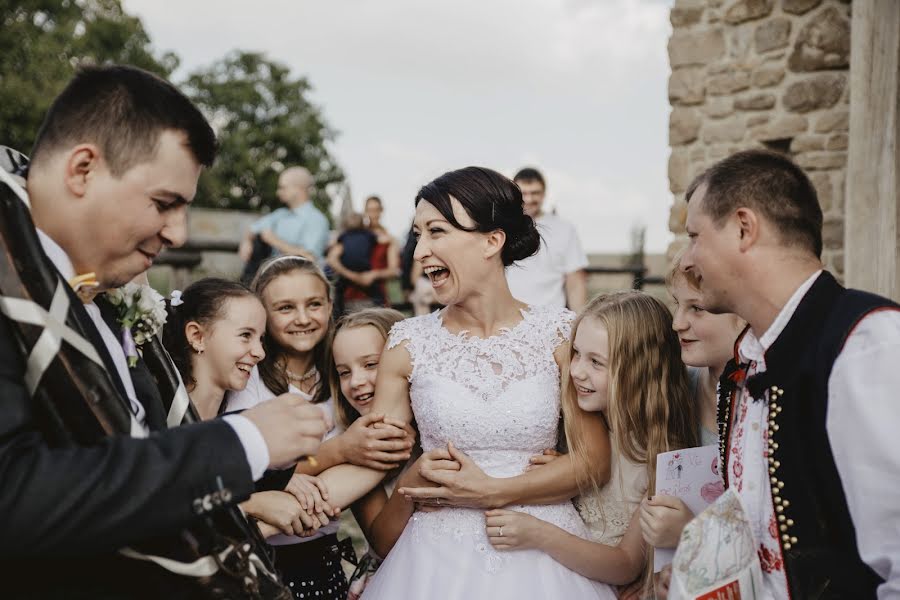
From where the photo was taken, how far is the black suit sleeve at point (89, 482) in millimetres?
1299

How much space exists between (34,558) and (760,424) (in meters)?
1.66

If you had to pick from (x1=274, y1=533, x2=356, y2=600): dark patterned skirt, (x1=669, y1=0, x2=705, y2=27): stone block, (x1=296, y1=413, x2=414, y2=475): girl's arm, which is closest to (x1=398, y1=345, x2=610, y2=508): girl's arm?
(x1=296, y1=413, x2=414, y2=475): girl's arm

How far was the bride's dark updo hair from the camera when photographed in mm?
2906

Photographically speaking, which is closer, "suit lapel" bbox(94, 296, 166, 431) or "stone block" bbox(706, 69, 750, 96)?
"suit lapel" bbox(94, 296, 166, 431)

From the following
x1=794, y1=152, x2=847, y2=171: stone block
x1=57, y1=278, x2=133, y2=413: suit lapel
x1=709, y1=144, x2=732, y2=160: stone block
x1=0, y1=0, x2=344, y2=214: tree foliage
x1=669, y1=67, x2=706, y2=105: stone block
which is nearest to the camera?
x1=57, y1=278, x2=133, y2=413: suit lapel

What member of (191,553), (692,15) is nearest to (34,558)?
(191,553)

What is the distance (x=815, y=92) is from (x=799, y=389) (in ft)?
16.5

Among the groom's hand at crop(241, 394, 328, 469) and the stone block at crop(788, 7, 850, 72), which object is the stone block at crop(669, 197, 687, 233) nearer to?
the stone block at crop(788, 7, 850, 72)

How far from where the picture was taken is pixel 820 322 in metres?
1.91

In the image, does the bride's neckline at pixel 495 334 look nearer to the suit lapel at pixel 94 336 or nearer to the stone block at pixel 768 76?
the suit lapel at pixel 94 336

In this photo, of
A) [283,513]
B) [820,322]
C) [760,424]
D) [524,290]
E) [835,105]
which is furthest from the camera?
[524,290]

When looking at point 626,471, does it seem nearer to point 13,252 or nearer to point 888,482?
point 888,482

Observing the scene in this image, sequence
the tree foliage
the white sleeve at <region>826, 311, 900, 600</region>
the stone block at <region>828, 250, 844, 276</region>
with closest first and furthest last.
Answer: the white sleeve at <region>826, 311, 900, 600</region>, the stone block at <region>828, 250, 844, 276</region>, the tree foliage

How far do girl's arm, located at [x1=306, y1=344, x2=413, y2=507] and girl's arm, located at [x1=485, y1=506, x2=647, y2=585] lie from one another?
494 mm
